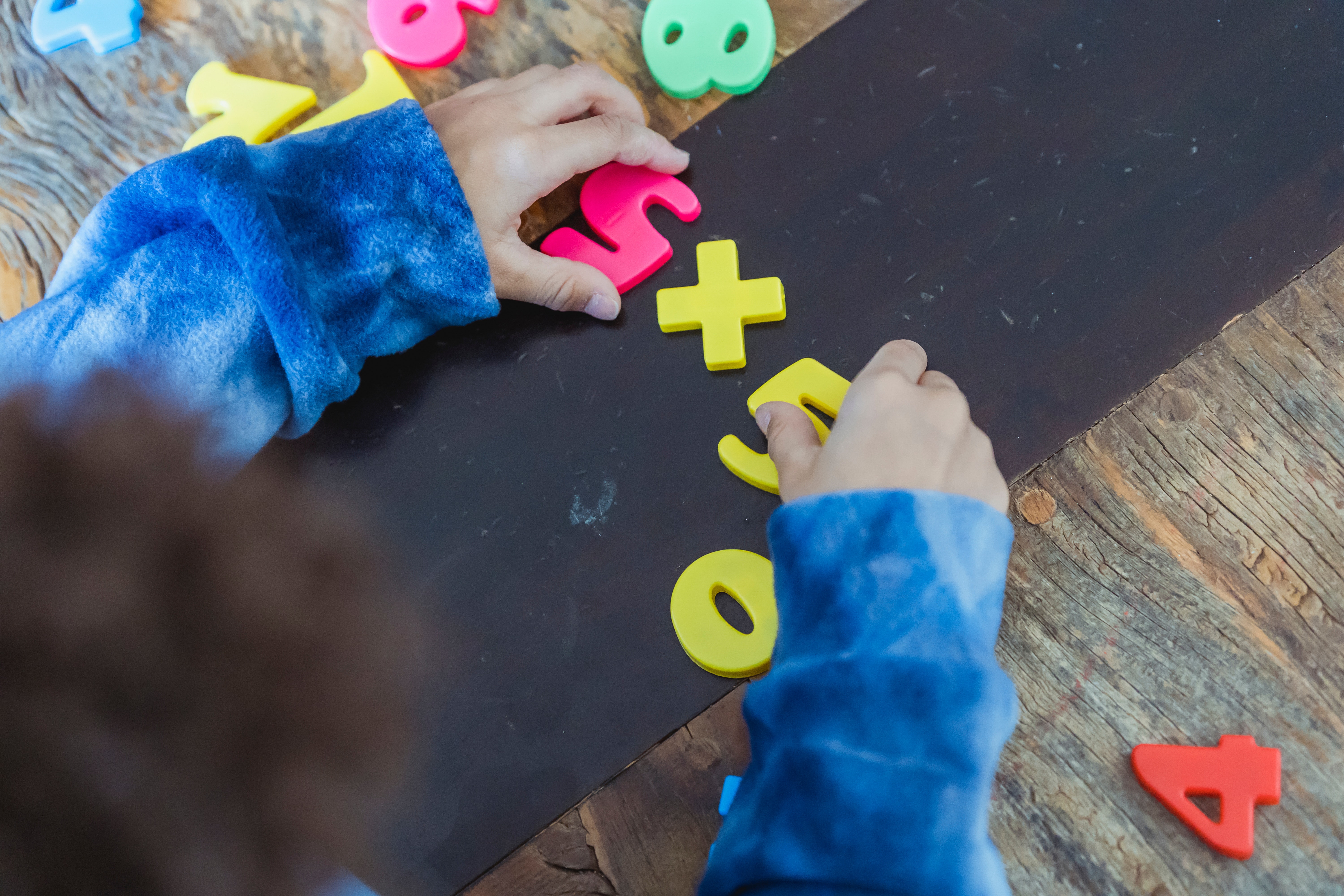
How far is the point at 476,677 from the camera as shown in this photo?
2.33 ft

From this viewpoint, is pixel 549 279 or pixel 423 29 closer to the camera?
pixel 549 279

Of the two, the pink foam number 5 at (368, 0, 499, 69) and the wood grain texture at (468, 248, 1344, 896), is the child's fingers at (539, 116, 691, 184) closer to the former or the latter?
the pink foam number 5 at (368, 0, 499, 69)

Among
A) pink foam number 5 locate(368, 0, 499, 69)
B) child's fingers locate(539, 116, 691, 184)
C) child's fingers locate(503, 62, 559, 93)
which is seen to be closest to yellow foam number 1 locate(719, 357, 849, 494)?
child's fingers locate(539, 116, 691, 184)

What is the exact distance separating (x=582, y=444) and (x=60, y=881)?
492 millimetres

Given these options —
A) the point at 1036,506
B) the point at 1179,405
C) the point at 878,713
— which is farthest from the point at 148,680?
the point at 1179,405

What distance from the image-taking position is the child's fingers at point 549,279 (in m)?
0.76

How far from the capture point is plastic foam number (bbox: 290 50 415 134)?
0.85 m

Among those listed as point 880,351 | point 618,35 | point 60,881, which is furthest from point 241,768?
point 618,35

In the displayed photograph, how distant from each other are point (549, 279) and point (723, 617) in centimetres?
32

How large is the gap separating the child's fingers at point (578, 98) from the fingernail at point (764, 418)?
11.7 inches

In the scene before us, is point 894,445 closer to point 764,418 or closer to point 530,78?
point 764,418

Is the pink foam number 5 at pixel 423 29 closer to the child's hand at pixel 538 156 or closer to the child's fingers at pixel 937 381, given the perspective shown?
the child's hand at pixel 538 156

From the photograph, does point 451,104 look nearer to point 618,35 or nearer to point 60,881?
point 618,35

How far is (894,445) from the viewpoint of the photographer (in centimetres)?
62
